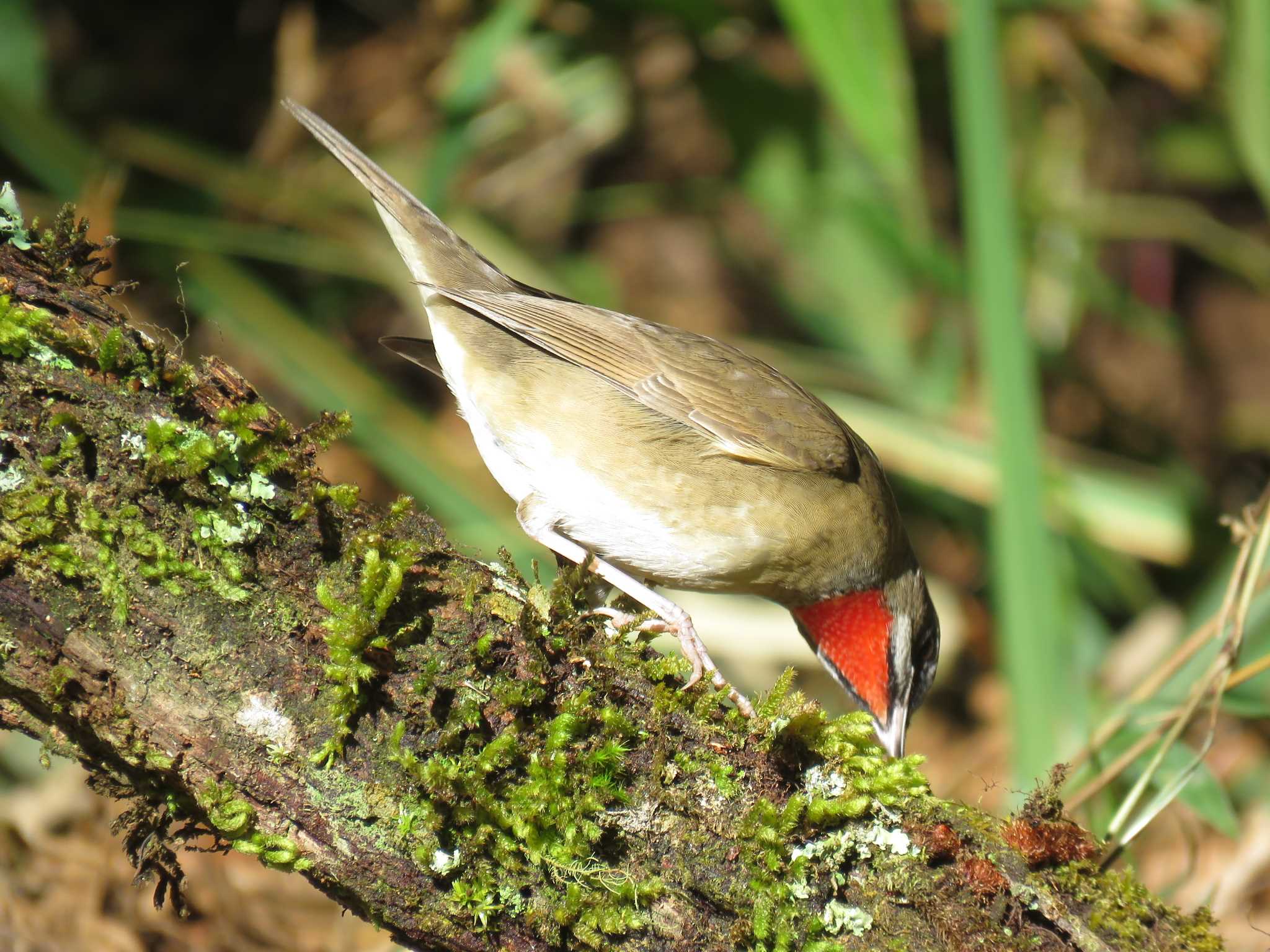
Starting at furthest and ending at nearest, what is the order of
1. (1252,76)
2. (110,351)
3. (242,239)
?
(242,239) → (1252,76) → (110,351)

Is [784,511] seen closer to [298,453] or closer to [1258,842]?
[298,453]

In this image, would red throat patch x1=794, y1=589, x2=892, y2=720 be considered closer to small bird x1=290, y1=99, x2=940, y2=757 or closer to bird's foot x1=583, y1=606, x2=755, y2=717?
small bird x1=290, y1=99, x2=940, y2=757

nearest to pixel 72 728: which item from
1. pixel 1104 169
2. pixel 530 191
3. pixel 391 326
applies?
pixel 391 326

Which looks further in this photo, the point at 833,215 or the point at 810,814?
the point at 833,215

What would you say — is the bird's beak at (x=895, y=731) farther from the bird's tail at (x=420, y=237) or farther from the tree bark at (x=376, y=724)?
the bird's tail at (x=420, y=237)

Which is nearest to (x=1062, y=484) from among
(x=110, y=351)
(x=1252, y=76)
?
(x=1252, y=76)

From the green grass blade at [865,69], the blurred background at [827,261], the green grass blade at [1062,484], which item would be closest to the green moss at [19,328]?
the blurred background at [827,261]

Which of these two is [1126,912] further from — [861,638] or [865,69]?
[865,69]
